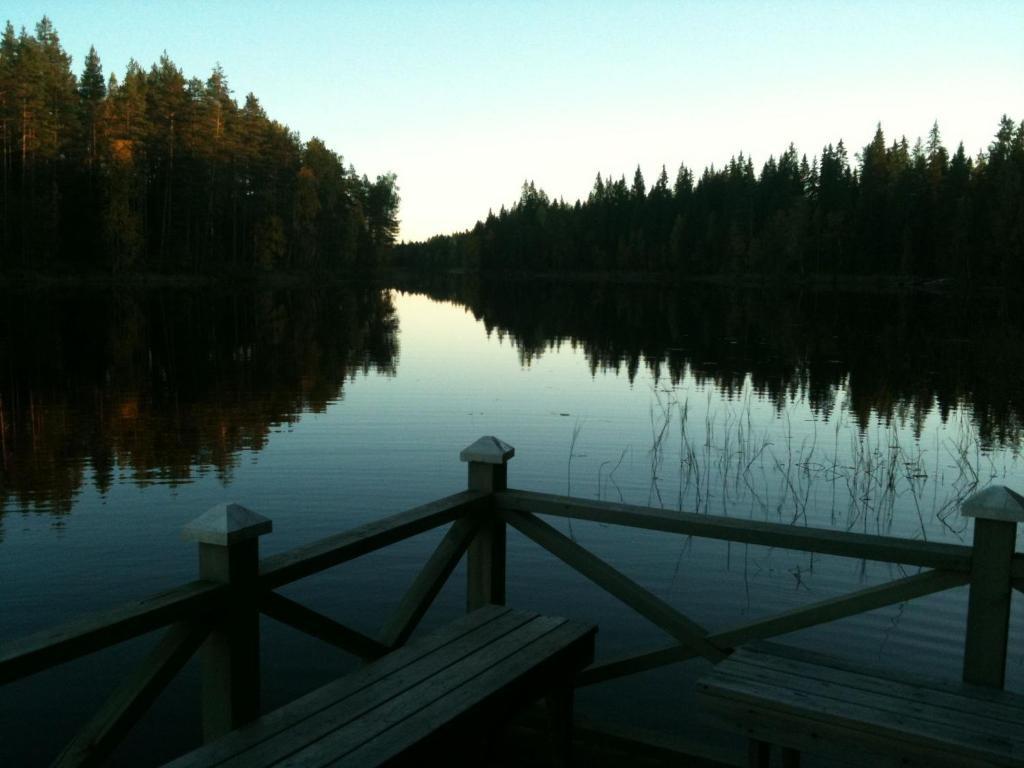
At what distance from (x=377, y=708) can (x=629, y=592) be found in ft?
6.99

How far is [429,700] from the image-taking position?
3779mm

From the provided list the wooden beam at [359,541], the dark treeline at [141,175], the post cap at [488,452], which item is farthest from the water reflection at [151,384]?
the dark treeline at [141,175]

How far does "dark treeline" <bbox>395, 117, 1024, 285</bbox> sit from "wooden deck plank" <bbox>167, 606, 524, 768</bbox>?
88.8 m

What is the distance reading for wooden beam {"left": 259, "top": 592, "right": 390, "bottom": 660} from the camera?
4.08 meters

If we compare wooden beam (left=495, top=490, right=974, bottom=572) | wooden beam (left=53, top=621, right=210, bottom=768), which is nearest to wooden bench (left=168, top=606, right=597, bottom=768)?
wooden beam (left=53, top=621, right=210, bottom=768)

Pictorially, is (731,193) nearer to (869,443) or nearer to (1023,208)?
(1023,208)

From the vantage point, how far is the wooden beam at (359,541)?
4172 mm

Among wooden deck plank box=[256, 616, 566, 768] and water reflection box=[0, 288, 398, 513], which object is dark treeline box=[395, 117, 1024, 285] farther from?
wooden deck plank box=[256, 616, 566, 768]

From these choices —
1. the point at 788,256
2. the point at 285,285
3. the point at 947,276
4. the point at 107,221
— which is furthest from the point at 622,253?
the point at 107,221

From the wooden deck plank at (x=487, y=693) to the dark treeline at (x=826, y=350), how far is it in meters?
16.4

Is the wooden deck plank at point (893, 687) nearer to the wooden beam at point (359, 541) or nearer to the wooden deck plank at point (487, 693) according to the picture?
the wooden deck plank at point (487, 693)

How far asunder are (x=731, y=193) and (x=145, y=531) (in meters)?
133

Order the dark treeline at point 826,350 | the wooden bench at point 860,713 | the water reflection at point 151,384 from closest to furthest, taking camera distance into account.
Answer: the wooden bench at point 860,713 < the water reflection at point 151,384 < the dark treeline at point 826,350

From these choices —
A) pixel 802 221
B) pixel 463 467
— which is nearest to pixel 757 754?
pixel 463 467
